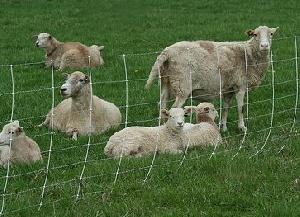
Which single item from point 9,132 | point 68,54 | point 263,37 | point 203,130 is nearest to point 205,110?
point 203,130

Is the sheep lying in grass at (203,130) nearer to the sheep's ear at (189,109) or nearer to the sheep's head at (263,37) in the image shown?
the sheep's ear at (189,109)

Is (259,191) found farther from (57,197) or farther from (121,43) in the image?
(121,43)

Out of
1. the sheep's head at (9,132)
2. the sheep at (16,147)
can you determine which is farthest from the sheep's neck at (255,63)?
the sheep's head at (9,132)

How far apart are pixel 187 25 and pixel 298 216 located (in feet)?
53.2

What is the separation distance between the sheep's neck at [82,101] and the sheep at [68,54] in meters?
4.86

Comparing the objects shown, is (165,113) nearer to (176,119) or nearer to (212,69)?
(176,119)

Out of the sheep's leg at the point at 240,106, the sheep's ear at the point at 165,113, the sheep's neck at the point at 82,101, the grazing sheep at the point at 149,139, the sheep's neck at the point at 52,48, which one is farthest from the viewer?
the sheep's neck at the point at 52,48

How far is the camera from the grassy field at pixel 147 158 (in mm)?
6738

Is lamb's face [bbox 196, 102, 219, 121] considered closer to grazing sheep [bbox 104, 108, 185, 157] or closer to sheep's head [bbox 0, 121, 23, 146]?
grazing sheep [bbox 104, 108, 185, 157]

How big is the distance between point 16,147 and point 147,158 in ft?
5.55

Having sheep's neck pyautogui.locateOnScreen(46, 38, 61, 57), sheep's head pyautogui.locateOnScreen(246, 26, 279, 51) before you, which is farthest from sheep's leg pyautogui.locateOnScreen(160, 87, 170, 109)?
sheep's neck pyautogui.locateOnScreen(46, 38, 61, 57)

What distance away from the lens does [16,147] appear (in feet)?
28.9

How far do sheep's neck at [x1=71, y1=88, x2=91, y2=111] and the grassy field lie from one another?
22.5 inches

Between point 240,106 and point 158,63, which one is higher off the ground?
point 158,63
